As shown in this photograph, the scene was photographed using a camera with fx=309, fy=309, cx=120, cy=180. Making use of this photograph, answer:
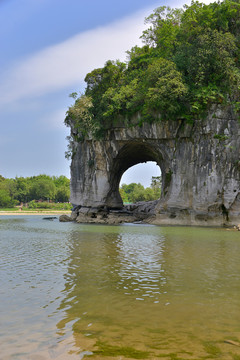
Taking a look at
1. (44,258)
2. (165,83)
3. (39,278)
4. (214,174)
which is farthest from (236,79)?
(39,278)

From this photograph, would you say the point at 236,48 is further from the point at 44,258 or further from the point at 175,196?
the point at 44,258

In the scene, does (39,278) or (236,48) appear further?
(236,48)

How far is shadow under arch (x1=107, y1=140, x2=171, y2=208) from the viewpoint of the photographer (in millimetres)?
26625

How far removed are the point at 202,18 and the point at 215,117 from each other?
798cm

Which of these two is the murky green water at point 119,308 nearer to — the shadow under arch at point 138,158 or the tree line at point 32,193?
the shadow under arch at point 138,158

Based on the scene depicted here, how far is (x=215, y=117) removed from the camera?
2261 centimetres

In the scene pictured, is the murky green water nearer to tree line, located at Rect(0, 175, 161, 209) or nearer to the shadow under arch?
the shadow under arch

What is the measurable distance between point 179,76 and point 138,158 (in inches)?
553


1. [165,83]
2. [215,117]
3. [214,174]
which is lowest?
[214,174]

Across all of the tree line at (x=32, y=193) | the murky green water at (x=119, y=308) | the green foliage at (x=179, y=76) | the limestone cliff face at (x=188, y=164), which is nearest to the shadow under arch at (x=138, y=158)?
the limestone cliff face at (x=188, y=164)

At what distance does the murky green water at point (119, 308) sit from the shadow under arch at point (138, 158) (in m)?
18.3

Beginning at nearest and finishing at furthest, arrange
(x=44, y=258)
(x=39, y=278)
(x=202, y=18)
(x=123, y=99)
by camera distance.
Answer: (x=39, y=278) → (x=44, y=258) → (x=202, y=18) → (x=123, y=99)

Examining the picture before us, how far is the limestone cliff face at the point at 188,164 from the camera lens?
2266cm

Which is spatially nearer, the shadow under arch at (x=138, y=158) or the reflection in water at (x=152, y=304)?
the reflection in water at (x=152, y=304)
